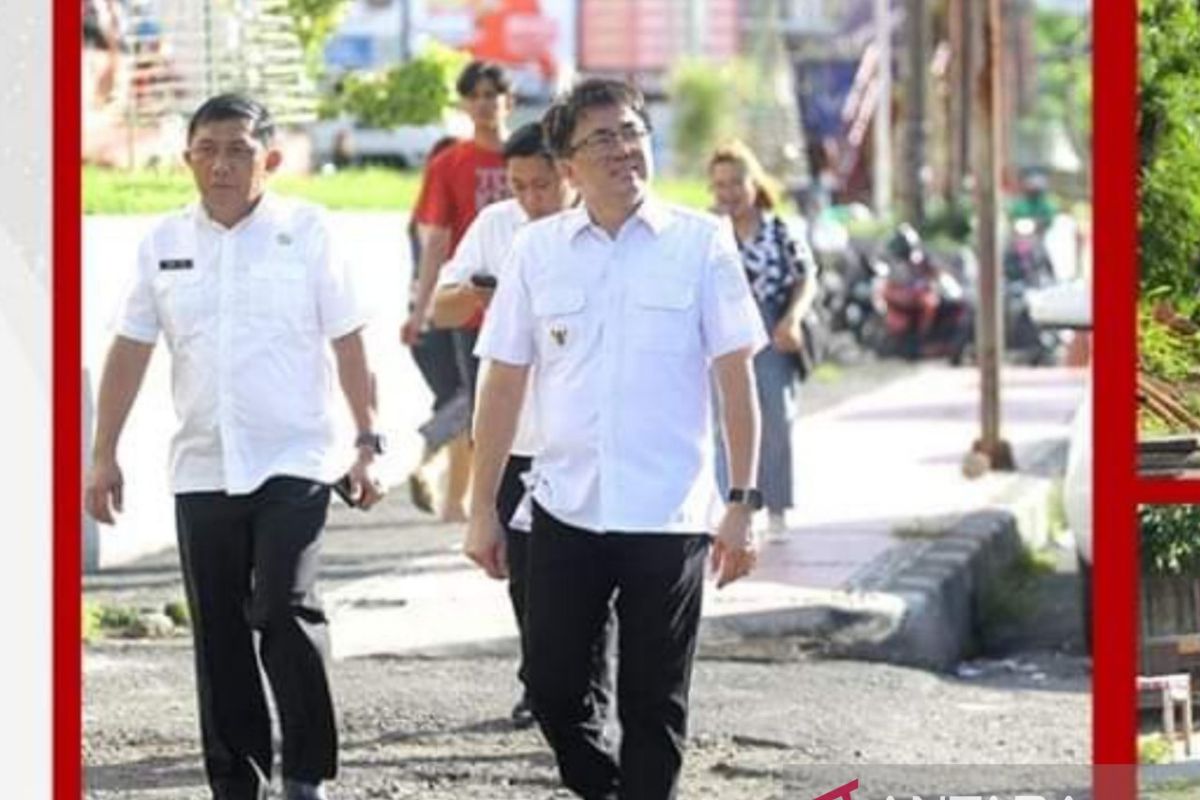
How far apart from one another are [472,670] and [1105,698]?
355 centimetres

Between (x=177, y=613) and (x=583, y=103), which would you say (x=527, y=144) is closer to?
(x=583, y=103)

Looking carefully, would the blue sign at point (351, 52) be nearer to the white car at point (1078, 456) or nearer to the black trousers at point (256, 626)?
the white car at point (1078, 456)

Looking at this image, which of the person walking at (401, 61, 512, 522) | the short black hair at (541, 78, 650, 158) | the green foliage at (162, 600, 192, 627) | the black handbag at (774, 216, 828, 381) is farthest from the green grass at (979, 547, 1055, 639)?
the short black hair at (541, 78, 650, 158)

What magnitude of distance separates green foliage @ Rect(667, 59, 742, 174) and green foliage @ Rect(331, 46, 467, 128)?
95.0 feet

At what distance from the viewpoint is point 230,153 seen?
7199 mm

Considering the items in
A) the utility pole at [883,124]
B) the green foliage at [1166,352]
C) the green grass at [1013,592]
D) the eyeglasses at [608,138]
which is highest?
the utility pole at [883,124]

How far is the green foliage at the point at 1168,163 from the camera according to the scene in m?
6.15

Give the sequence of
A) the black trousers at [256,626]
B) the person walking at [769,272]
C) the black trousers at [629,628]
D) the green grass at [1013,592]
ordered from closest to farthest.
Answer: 1. the black trousers at [629,628]
2. the black trousers at [256,626]
3. the person walking at [769,272]
4. the green grass at [1013,592]

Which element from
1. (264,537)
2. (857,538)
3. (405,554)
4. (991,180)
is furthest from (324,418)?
(991,180)

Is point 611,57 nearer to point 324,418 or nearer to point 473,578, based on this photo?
point 473,578

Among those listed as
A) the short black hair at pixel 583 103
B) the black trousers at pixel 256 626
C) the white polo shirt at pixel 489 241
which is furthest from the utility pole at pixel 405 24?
the short black hair at pixel 583 103

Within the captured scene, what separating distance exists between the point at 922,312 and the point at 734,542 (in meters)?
18.2

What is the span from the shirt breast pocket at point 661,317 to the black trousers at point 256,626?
95cm

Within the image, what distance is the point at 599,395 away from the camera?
6.66 meters
